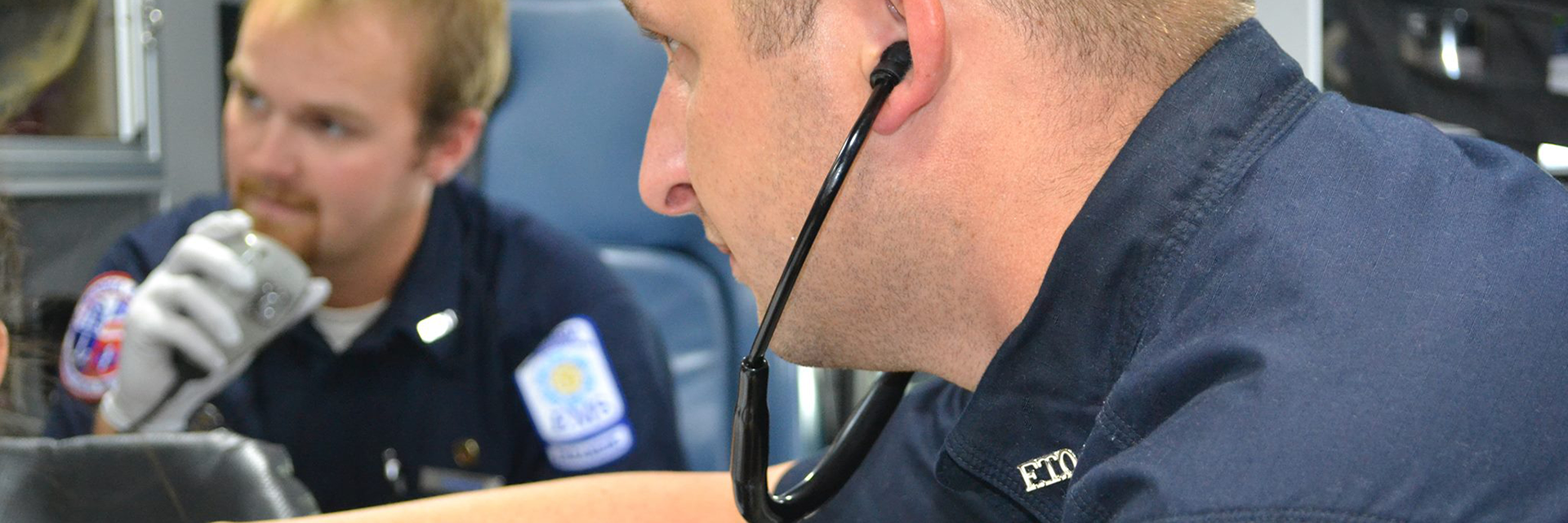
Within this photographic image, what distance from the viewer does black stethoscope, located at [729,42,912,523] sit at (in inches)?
21.0

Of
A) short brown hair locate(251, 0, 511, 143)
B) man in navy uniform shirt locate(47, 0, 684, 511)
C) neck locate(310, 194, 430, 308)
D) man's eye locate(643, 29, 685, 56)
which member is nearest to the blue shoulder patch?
man in navy uniform shirt locate(47, 0, 684, 511)

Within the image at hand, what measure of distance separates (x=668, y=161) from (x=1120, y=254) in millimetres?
280

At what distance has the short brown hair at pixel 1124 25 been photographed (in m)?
0.53

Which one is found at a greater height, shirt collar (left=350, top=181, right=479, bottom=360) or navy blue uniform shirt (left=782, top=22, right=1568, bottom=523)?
navy blue uniform shirt (left=782, top=22, right=1568, bottom=523)

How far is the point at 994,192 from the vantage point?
54 cm

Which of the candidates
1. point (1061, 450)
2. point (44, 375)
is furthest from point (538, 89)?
point (1061, 450)

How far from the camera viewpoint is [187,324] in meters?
1.05

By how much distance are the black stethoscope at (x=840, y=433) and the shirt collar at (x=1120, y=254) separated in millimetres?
101

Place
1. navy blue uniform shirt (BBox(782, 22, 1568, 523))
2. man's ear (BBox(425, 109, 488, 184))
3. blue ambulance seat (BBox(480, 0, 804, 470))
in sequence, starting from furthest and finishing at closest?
blue ambulance seat (BBox(480, 0, 804, 470)) < man's ear (BBox(425, 109, 488, 184)) < navy blue uniform shirt (BBox(782, 22, 1568, 523))

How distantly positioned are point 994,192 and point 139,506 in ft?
1.79

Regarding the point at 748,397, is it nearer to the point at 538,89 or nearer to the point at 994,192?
the point at 994,192

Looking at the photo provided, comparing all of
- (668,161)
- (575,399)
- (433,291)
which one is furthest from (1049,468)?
(433,291)

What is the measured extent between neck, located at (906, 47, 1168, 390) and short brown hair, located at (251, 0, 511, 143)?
2.80ft

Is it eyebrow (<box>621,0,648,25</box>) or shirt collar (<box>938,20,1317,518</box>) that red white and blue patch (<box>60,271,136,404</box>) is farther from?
shirt collar (<box>938,20,1317,518</box>)
